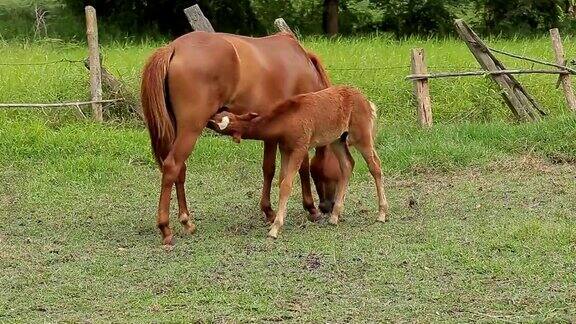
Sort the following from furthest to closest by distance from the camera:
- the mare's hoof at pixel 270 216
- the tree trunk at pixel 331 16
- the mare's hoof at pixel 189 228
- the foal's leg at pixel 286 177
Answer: the tree trunk at pixel 331 16
the mare's hoof at pixel 270 216
the mare's hoof at pixel 189 228
the foal's leg at pixel 286 177

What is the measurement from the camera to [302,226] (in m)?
7.62

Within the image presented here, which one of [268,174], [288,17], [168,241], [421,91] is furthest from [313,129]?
[288,17]

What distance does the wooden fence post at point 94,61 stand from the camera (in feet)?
37.4

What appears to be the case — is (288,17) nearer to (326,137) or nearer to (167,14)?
(167,14)

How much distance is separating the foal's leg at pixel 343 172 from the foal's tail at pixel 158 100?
1.46 m

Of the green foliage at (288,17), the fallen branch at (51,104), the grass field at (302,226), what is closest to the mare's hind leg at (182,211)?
the grass field at (302,226)

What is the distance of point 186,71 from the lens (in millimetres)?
7039

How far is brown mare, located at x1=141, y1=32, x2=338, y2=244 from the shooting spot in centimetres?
704

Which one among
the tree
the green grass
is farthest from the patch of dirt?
the tree

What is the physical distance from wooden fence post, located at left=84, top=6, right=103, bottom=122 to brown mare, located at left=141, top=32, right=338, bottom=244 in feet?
13.9

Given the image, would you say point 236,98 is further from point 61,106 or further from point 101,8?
point 101,8

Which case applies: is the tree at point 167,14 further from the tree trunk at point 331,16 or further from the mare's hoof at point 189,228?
the mare's hoof at point 189,228

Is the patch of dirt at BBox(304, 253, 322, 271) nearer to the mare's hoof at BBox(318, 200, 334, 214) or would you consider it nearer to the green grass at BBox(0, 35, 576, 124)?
the mare's hoof at BBox(318, 200, 334, 214)

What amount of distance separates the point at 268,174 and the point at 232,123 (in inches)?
35.3
